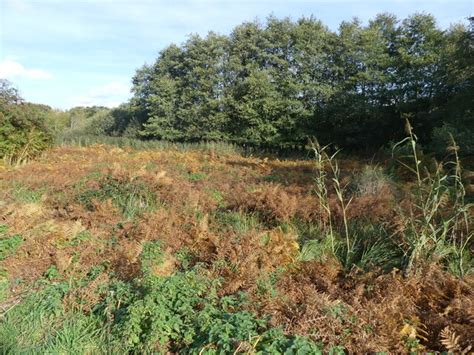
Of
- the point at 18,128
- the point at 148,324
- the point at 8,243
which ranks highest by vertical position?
the point at 18,128

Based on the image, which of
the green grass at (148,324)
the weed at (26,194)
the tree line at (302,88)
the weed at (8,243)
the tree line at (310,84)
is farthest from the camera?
the tree line at (310,84)

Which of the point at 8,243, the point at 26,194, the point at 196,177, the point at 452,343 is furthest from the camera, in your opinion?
the point at 196,177

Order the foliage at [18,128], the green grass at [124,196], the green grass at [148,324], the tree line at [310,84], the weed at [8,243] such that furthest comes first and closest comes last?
the tree line at [310,84] < the foliage at [18,128] < the green grass at [124,196] < the weed at [8,243] < the green grass at [148,324]

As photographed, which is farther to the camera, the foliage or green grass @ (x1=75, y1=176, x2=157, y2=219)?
the foliage

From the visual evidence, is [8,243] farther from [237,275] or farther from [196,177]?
[196,177]

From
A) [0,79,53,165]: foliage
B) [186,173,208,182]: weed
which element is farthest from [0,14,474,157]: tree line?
[186,173,208,182]: weed

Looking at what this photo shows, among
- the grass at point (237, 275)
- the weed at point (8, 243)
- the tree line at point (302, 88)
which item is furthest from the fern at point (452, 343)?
the tree line at point (302, 88)

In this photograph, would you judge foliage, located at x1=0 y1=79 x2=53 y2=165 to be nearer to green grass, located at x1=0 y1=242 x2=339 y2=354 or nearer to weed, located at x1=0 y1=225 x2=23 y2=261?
weed, located at x1=0 y1=225 x2=23 y2=261

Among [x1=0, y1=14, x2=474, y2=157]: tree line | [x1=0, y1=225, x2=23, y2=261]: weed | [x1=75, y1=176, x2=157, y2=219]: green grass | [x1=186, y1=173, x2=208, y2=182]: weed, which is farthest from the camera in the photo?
[x1=0, y1=14, x2=474, y2=157]: tree line

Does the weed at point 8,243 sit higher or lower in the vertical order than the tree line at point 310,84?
lower

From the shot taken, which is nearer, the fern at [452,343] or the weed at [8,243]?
the fern at [452,343]

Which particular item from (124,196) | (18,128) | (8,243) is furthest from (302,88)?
(8,243)

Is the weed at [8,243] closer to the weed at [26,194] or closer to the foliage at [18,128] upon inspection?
the weed at [26,194]

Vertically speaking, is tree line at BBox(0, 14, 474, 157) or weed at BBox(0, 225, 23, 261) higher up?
tree line at BBox(0, 14, 474, 157)
